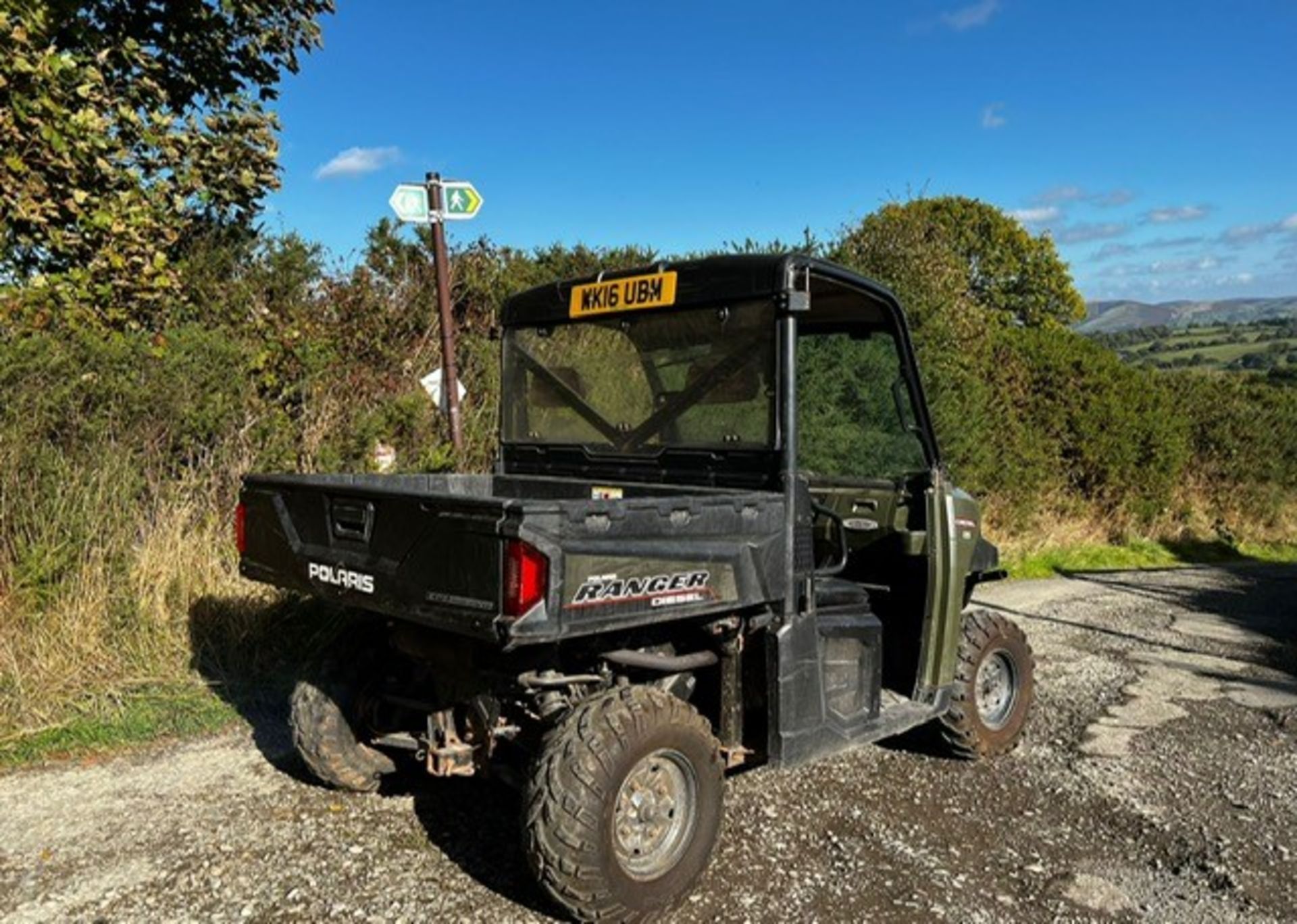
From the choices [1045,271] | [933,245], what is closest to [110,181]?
[933,245]

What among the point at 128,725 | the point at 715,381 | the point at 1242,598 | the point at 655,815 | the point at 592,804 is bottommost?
the point at 1242,598

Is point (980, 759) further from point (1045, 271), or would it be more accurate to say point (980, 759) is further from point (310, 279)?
point (1045, 271)

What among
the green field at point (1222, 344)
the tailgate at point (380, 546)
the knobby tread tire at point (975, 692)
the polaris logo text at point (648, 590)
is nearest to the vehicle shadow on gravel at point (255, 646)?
the tailgate at point (380, 546)

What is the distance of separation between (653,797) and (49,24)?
6.95 meters

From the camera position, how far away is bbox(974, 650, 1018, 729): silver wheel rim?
16.5 ft

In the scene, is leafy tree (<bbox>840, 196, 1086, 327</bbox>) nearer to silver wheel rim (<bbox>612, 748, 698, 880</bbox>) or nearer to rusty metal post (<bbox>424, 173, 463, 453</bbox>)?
rusty metal post (<bbox>424, 173, 463, 453</bbox>)

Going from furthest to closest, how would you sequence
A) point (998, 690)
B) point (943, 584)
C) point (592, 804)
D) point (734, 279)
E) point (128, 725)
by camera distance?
point (998, 690) → point (128, 725) → point (943, 584) → point (734, 279) → point (592, 804)

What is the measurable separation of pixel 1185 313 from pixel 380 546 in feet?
278

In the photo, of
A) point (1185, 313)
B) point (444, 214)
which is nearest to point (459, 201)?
point (444, 214)

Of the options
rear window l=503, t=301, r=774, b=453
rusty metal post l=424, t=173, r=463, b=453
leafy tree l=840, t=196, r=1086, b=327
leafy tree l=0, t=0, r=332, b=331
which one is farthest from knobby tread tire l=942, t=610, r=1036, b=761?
leafy tree l=840, t=196, r=1086, b=327

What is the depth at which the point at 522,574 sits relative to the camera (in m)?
2.87

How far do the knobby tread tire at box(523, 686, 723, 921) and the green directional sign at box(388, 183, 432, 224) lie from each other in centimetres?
472

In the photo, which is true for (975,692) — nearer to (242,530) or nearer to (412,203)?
(242,530)

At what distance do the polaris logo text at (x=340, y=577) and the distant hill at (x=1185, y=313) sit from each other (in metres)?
59.3
